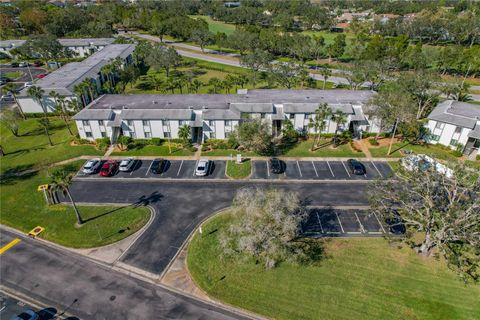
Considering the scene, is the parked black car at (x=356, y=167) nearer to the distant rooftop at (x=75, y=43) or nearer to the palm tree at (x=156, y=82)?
the palm tree at (x=156, y=82)

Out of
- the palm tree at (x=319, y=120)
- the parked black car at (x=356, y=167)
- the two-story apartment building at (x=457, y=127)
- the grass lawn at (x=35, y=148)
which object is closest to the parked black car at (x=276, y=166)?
the palm tree at (x=319, y=120)

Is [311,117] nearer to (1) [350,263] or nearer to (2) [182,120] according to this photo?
(2) [182,120]

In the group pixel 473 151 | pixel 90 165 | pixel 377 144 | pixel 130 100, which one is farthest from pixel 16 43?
pixel 473 151

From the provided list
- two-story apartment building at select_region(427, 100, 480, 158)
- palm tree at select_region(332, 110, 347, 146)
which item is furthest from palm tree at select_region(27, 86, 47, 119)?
two-story apartment building at select_region(427, 100, 480, 158)

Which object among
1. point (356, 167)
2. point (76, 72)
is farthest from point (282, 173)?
point (76, 72)

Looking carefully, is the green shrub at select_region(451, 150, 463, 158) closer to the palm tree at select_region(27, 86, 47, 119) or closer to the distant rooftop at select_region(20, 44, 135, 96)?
the distant rooftop at select_region(20, 44, 135, 96)
